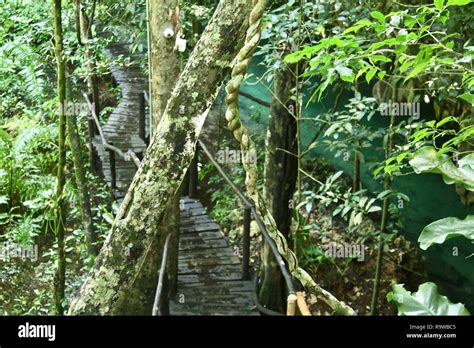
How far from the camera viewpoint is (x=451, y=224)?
118 cm

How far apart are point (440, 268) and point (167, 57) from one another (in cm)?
256

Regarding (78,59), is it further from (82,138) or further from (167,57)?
(167,57)

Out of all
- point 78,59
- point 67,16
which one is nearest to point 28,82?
point 78,59

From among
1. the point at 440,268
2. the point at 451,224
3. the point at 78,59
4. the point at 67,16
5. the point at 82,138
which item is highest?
the point at 67,16

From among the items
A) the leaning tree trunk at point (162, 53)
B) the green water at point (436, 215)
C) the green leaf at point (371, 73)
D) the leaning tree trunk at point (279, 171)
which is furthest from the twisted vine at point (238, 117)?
the green water at point (436, 215)

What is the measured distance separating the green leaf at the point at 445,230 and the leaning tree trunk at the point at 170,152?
1.94 feet

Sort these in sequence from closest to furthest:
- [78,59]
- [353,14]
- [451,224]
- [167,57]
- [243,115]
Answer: [451,224] < [167,57] < [353,14] < [78,59] < [243,115]

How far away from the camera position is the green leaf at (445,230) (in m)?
1.17

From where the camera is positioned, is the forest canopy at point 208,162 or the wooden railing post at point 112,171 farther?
the wooden railing post at point 112,171

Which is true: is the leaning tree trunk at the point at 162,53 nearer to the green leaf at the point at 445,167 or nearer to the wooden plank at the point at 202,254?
the wooden plank at the point at 202,254

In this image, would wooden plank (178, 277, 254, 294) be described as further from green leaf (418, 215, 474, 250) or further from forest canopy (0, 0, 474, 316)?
green leaf (418, 215, 474, 250)

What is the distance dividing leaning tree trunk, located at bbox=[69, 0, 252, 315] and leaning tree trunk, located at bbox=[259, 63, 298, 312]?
5.48 ft

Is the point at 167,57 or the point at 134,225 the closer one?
the point at 134,225

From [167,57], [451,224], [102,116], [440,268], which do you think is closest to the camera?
[451,224]
